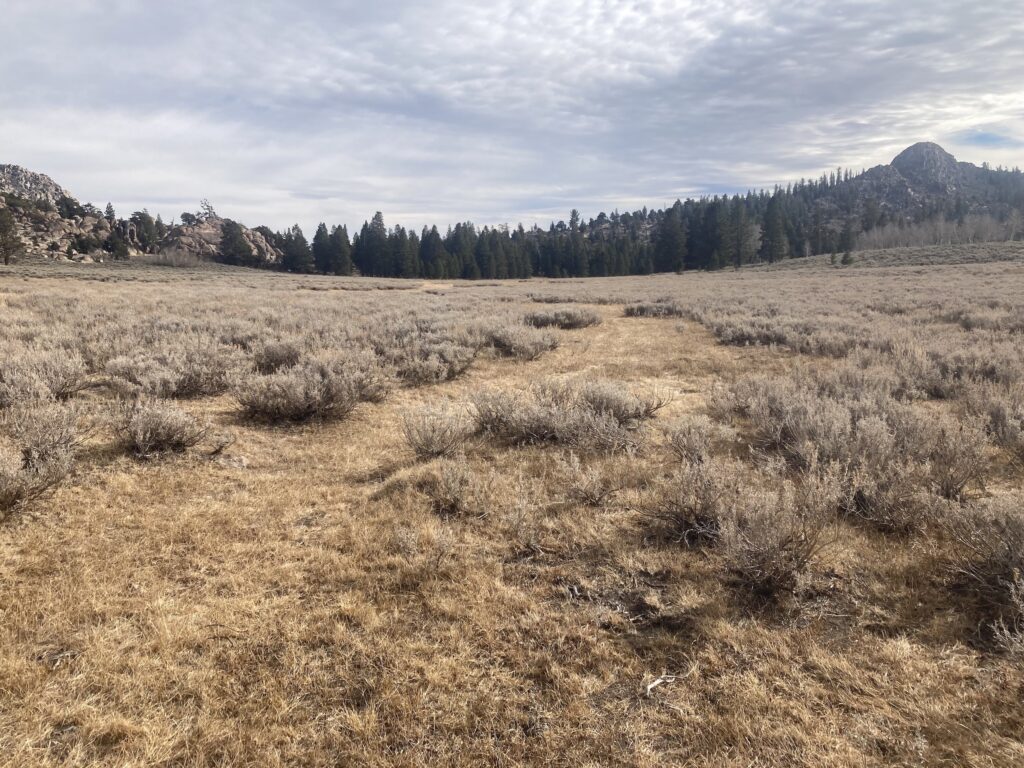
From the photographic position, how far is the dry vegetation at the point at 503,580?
7.93 ft

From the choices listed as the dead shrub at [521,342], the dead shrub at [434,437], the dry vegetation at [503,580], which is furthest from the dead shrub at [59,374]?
the dead shrub at [521,342]

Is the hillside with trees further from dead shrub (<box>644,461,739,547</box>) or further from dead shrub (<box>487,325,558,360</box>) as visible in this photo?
A: dead shrub (<box>644,461,739,547</box>)

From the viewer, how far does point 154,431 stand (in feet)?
17.8

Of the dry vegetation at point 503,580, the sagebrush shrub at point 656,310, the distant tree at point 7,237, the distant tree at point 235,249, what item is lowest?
the dry vegetation at point 503,580

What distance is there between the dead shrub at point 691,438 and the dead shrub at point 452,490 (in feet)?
7.38

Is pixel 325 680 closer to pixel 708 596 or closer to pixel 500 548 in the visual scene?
pixel 500 548

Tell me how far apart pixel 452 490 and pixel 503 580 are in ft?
3.99

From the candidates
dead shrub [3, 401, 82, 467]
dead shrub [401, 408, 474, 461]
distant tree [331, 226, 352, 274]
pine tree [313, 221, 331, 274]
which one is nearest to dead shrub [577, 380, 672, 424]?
dead shrub [401, 408, 474, 461]

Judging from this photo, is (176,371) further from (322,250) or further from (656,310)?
(322,250)

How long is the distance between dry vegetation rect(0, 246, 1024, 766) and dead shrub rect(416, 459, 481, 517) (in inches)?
1.3

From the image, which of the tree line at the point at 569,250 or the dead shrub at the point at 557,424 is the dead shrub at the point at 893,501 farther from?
the tree line at the point at 569,250

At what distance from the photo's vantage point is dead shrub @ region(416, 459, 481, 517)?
181 inches

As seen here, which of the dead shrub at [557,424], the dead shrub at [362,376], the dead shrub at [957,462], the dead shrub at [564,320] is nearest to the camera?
the dead shrub at [957,462]

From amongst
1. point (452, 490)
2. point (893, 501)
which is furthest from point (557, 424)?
point (893, 501)
